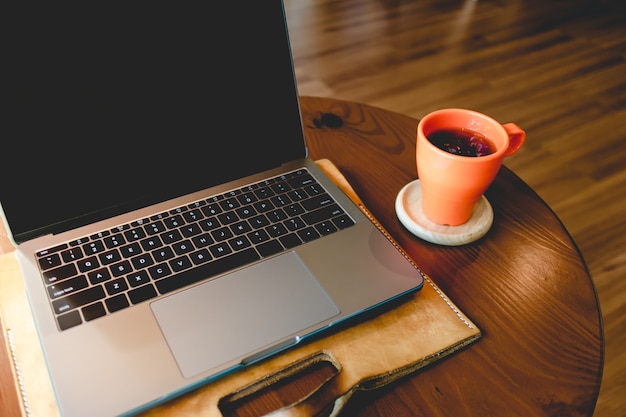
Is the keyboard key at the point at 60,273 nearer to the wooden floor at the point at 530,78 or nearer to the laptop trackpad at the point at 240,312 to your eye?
the laptop trackpad at the point at 240,312

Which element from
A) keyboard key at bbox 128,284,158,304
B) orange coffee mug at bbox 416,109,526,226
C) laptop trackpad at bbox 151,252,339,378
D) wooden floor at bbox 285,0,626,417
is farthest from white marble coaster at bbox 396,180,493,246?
wooden floor at bbox 285,0,626,417

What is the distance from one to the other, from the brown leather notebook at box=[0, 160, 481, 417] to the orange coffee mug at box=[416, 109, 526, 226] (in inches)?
4.1

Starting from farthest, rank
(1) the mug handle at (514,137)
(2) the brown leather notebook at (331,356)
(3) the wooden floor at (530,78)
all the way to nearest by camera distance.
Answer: (3) the wooden floor at (530,78)
(1) the mug handle at (514,137)
(2) the brown leather notebook at (331,356)

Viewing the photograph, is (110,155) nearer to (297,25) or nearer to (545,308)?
(545,308)

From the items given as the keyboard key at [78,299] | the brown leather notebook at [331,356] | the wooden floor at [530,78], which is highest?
the keyboard key at [78,299]

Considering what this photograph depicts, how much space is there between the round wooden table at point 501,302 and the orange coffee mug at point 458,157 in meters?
0.05

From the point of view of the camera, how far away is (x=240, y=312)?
484 mm

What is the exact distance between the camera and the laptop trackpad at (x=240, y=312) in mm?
452

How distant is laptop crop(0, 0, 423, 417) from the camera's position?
1.50ft

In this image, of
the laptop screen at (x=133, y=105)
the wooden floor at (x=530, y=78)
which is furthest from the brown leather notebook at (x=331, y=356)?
the wooden floor at (x=530, y=78)

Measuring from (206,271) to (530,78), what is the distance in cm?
200

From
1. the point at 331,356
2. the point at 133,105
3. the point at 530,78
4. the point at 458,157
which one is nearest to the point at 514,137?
the point at 458,157

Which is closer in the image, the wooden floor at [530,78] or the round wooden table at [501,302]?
the round wooden table at [501,302]

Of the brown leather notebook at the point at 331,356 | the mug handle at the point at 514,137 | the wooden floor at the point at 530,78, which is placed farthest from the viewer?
the wooden floor at the point at 530,78
